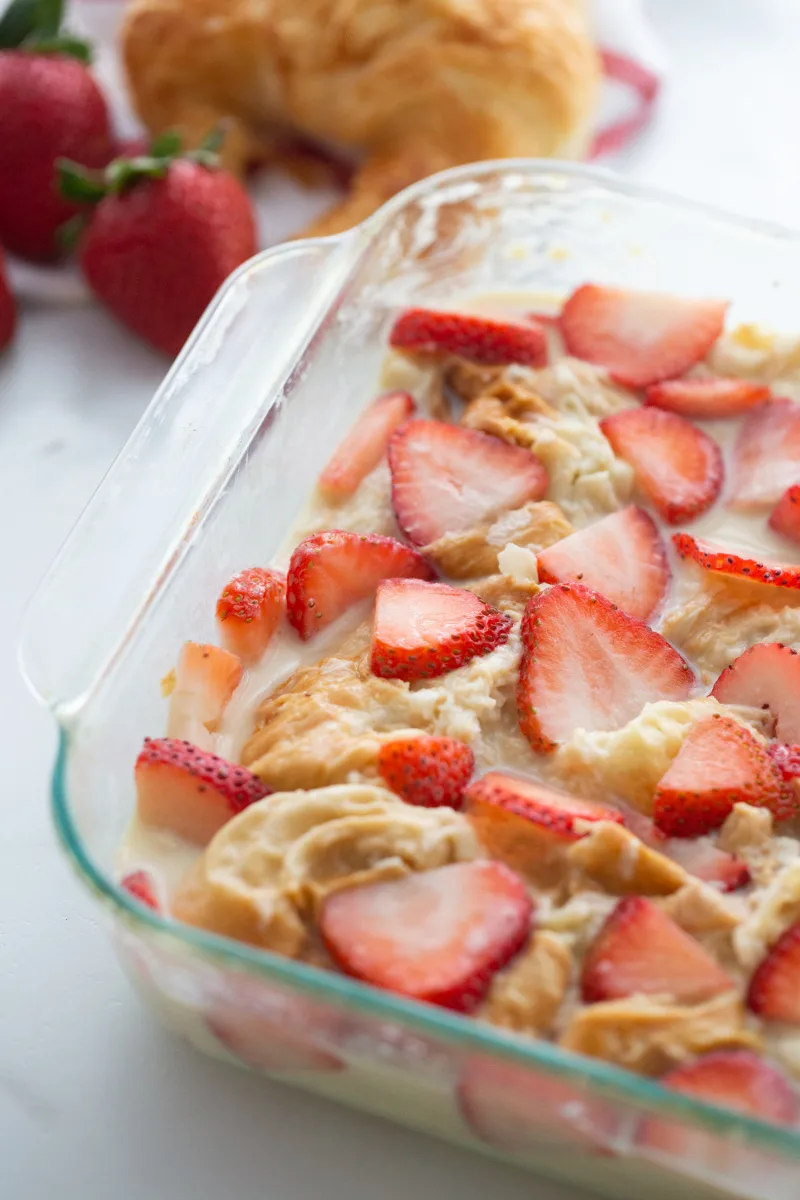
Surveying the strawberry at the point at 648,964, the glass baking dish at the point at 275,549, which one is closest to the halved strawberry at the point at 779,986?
the strawberry at the point at 648,964

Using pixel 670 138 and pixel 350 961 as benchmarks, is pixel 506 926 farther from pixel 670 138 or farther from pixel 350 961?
pixel 670 138

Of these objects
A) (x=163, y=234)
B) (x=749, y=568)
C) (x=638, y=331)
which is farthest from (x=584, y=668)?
(x=163, y=234)

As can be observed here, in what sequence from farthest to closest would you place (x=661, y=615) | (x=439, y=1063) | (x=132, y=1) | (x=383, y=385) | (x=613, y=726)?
(x=132, y=1) → (x=383, y=385) → (x=661, y=615) → (x=613, y=726) → (x=439, y=1063)

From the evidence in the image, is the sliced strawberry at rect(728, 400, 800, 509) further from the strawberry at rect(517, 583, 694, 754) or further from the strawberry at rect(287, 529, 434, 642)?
the strawberry at rect(287, 529, 434, 642)

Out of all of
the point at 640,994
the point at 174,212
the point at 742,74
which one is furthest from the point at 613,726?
the point at 742,74

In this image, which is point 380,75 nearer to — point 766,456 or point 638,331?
point 638,331
